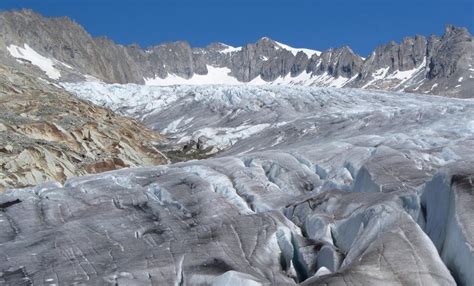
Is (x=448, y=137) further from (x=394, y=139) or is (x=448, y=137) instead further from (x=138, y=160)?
(x=138, y=160)

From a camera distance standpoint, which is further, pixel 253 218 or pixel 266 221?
pixel 253 218

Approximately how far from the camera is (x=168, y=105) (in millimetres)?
104062

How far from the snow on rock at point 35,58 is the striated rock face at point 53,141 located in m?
84.8

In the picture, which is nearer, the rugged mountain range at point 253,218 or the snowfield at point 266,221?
the snowfield at point 266,221

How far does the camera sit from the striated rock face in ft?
121

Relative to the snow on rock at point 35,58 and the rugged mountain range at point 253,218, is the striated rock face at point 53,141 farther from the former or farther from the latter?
the snow on rock at point 35,58

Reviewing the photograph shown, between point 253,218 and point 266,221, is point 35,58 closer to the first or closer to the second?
point 253,218

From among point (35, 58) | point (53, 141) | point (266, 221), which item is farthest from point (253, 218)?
point (35, 58)

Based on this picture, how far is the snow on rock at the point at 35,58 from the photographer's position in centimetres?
15329

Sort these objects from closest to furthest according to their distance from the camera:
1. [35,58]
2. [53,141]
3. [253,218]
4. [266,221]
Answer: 1. [266,221]
2. [253,218]
3. [53,141]
4. [35,58]

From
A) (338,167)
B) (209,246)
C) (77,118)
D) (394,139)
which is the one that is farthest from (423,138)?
(77,118)

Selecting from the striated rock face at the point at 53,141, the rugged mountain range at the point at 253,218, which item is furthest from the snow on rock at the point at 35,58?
the rugged mountain range at the point at 253,218

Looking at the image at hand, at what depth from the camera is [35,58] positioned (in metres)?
166

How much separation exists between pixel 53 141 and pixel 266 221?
101 ft
